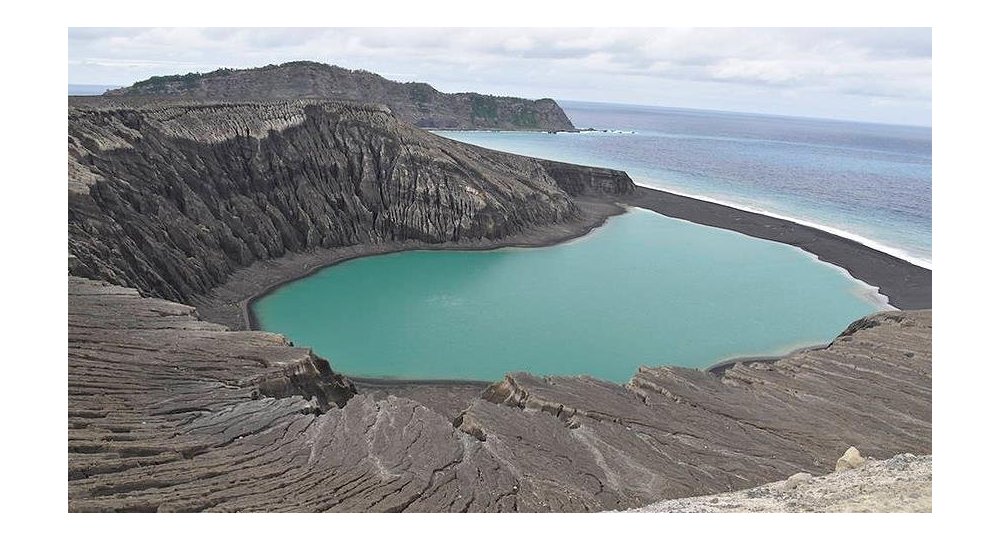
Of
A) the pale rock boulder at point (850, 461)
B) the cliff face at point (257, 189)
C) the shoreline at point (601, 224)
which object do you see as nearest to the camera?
the pale rock boulder at point (850, 461)

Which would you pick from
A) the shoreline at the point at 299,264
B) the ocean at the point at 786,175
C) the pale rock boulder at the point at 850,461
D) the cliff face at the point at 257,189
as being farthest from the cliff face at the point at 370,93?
the pale rock boulder at the point at 850,461

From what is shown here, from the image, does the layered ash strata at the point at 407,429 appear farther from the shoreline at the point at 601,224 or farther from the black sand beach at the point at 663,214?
the black sand beach at the point at 663,214

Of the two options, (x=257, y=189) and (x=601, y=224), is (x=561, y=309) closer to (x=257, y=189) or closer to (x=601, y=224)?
(x=257, y=189)

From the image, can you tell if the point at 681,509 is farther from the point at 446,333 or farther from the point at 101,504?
the point at 446,333

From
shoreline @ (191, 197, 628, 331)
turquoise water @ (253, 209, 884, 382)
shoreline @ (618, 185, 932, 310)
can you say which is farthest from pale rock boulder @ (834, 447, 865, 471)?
shoreline @ (618, 185, 932, 310)

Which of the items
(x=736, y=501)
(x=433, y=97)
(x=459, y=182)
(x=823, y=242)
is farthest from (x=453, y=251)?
(x=433, y=97)

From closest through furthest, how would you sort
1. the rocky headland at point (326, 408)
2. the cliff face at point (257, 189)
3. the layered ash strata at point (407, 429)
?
the layered ash strata at point (407, 429) → the rocky headland at point (326, 408) → the cliff face at point (257, 189)
